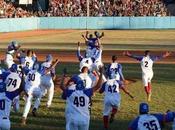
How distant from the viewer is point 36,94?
16.1 meters

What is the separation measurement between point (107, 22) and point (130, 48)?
82.3 feet

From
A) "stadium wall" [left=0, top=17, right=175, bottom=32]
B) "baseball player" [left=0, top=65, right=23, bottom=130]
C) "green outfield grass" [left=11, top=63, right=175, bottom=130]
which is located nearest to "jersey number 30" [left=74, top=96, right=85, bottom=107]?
"baseball player" [left=0, top=65, right=23, bottom=130]

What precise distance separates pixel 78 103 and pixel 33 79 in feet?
14.2

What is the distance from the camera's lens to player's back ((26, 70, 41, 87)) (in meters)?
15.9

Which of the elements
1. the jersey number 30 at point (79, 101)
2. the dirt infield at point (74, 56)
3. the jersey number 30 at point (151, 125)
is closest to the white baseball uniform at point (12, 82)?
the jersey number 30 at point (79, 101)

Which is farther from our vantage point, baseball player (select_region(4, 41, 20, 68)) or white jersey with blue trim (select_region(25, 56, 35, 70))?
baseball player (select_region(4, 41, 20, 68))

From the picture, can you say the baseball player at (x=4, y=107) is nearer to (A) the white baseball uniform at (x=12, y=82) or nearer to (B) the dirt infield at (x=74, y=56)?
(A) the white baseball uniform at (x=12, y=82)

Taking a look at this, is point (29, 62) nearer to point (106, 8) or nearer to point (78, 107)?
point (78, 107)

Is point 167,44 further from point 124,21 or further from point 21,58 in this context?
point 21,58

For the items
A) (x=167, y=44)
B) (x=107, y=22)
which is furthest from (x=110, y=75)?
(x=107, y=22)

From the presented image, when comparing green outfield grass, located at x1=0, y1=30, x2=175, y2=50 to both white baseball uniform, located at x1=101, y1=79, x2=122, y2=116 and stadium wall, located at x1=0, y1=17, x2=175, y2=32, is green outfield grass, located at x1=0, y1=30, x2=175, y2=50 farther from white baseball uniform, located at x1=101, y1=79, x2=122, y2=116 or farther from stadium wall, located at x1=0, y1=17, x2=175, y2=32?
white baseball uniform, located at x1=101, y1=79, x2=122, y2=116

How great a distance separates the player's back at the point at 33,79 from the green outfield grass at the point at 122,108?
127 cm

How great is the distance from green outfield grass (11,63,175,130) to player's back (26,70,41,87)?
4.17 feet

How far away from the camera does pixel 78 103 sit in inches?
468
